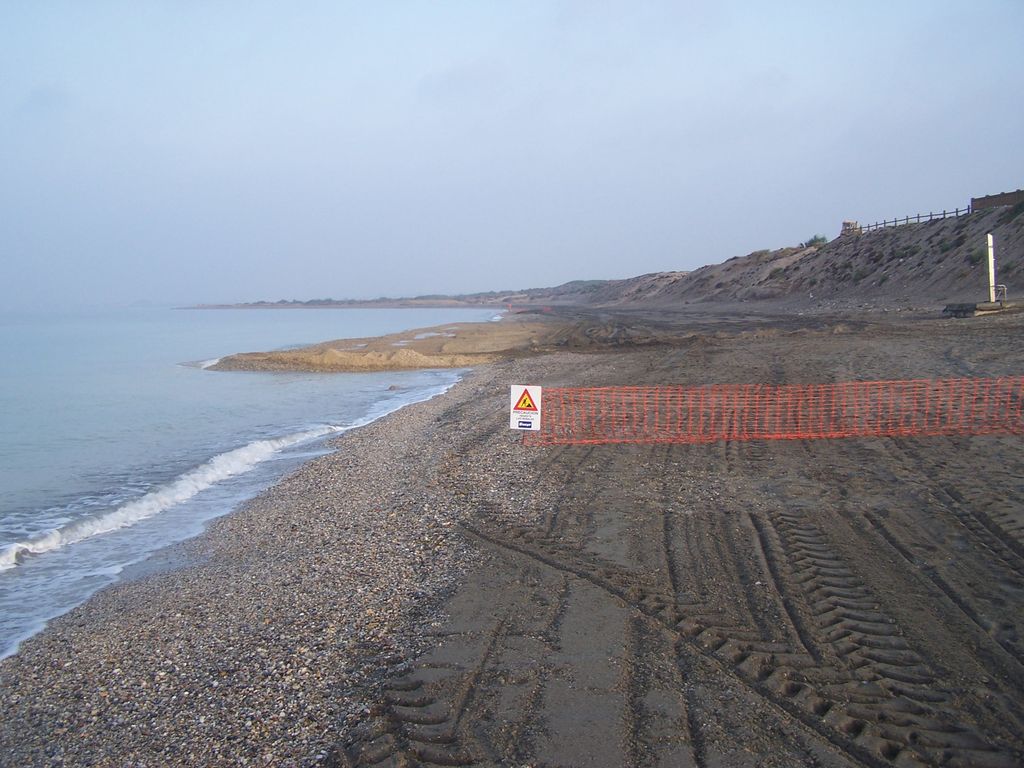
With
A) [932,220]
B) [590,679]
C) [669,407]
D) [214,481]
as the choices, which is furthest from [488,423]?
[932,220]

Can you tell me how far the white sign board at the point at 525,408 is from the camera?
12.1 m

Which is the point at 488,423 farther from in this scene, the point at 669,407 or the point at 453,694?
the point at 453,694

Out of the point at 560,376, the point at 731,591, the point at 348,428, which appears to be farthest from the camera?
the point at 560,376

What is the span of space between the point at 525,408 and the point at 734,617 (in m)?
6.77

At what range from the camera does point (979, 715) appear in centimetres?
426

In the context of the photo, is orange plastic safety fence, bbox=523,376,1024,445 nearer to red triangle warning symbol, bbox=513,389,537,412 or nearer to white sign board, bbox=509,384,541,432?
white sign board, bbox=509,384,541,432

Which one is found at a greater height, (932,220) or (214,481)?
(932,220)

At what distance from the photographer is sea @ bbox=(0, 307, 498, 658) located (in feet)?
30.7

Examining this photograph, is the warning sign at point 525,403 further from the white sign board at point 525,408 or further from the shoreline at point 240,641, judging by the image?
the shoreline at point 240,641

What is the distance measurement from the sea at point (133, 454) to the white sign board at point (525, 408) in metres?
4.49

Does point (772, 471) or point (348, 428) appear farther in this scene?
point (348, 428)

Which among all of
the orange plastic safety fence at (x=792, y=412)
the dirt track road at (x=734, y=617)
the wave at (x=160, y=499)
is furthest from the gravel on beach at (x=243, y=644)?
the orange plastic safety fence at (x=792, y=412)

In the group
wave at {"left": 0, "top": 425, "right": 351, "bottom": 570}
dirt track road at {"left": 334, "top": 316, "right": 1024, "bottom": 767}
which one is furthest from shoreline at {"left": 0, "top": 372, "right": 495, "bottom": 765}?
wave at {"left": 0, "top": 425, "right": 351, "bottom": 570}

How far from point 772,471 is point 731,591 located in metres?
4.30
